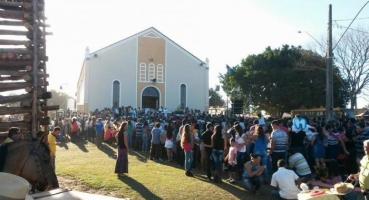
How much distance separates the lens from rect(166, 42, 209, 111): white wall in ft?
136

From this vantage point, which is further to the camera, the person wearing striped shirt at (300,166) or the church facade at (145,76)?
the church facade at (145,76)

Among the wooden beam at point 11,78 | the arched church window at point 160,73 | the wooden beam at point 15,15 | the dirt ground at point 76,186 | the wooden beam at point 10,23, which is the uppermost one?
the arched church window at point 160,73

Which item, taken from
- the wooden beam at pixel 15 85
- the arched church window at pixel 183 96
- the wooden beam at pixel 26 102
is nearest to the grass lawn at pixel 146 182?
the wooden beam at pixel 26 102

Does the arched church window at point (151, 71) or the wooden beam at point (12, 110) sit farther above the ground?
the arched church window at point (151, 71)

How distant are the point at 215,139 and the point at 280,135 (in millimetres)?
1967

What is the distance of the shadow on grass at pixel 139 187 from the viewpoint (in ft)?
28.7

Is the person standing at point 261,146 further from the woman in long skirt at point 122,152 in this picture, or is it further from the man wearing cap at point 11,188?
the man wearing cap at point 11,188

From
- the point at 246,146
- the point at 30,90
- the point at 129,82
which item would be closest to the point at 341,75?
the point at 129,82

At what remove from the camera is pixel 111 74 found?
3922 cm

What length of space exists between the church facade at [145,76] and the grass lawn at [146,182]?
24967mm

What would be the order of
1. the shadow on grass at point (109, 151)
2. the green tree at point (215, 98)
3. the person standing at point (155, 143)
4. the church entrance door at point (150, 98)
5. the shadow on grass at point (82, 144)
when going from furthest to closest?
the green tree at point (215, 98) → the church entrance door at point (150, 98) → the shadow on grass at point (82, 144) → the shadow on grass at point (109, 151) → the person standing at point (155, 143)

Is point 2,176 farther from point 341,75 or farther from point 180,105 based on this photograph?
point 180,105

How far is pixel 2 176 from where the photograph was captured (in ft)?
9.90

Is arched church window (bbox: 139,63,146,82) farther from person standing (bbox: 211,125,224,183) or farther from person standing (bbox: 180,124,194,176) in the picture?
person standing (bbox: 211,125,224,183)
